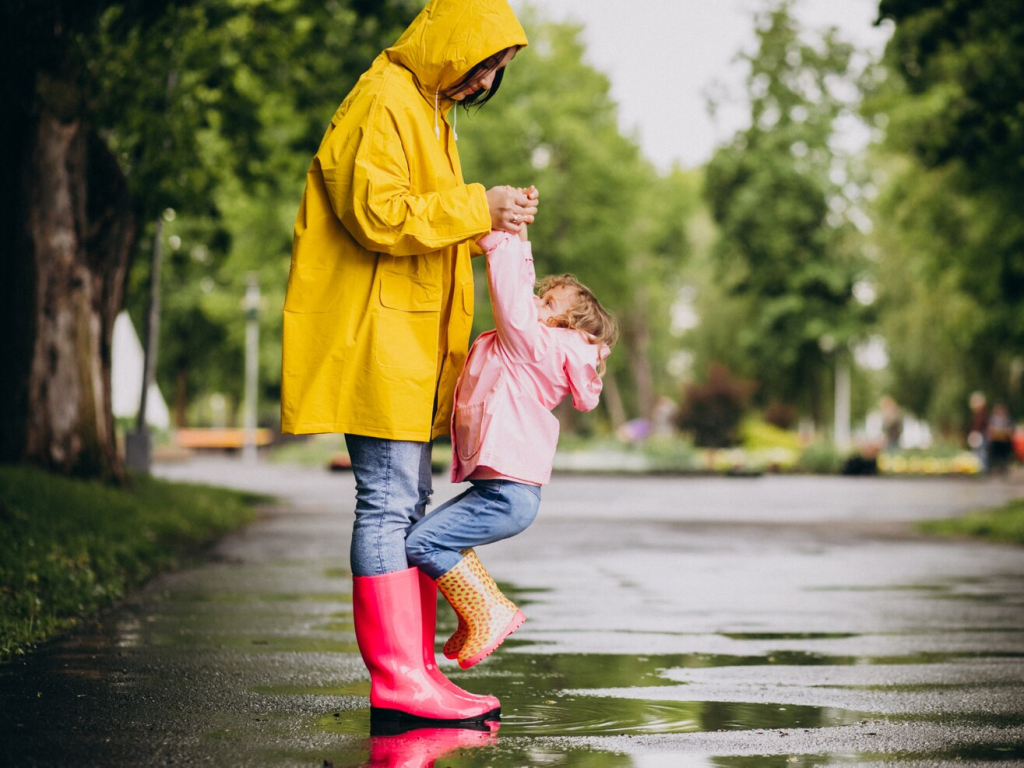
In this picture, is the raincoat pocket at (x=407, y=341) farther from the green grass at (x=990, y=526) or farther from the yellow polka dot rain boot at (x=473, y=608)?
the green grass at (x=990, y=526)

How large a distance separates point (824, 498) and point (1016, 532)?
990 cm

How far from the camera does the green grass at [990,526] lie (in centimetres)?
1457

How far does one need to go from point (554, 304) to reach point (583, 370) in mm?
284

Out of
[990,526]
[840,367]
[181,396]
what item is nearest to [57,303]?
[990,526]

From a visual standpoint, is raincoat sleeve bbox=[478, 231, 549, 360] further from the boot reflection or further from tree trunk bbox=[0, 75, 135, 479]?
tree trunk bbox=[0, 75, 135, 479]

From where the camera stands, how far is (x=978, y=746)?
4117 millimetres

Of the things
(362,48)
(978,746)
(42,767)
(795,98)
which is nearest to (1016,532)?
(362,48)

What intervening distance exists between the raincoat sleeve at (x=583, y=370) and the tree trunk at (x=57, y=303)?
26.7ft

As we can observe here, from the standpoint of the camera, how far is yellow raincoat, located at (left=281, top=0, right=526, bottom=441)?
4348 millimetres

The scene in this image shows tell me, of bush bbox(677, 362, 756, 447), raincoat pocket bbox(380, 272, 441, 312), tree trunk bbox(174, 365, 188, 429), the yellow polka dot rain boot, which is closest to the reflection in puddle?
the yellow polka dot rain boot

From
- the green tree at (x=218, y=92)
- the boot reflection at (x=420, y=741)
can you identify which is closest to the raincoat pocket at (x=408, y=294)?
the boot reflection at (x=420, y=741)

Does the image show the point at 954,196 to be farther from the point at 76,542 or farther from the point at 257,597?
the point at 76,542

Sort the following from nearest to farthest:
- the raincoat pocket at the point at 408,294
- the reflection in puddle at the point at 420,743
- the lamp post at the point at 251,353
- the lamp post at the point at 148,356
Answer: the reflection in puddle at the point at 420,743 → the raincoat pocket at the point at 408,294 → the lamp post at the point at 148,356 → the lamp post at the point at 251,353

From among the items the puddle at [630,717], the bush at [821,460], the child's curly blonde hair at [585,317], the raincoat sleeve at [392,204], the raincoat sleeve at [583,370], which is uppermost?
the raincoat sleeve at [392,204]
